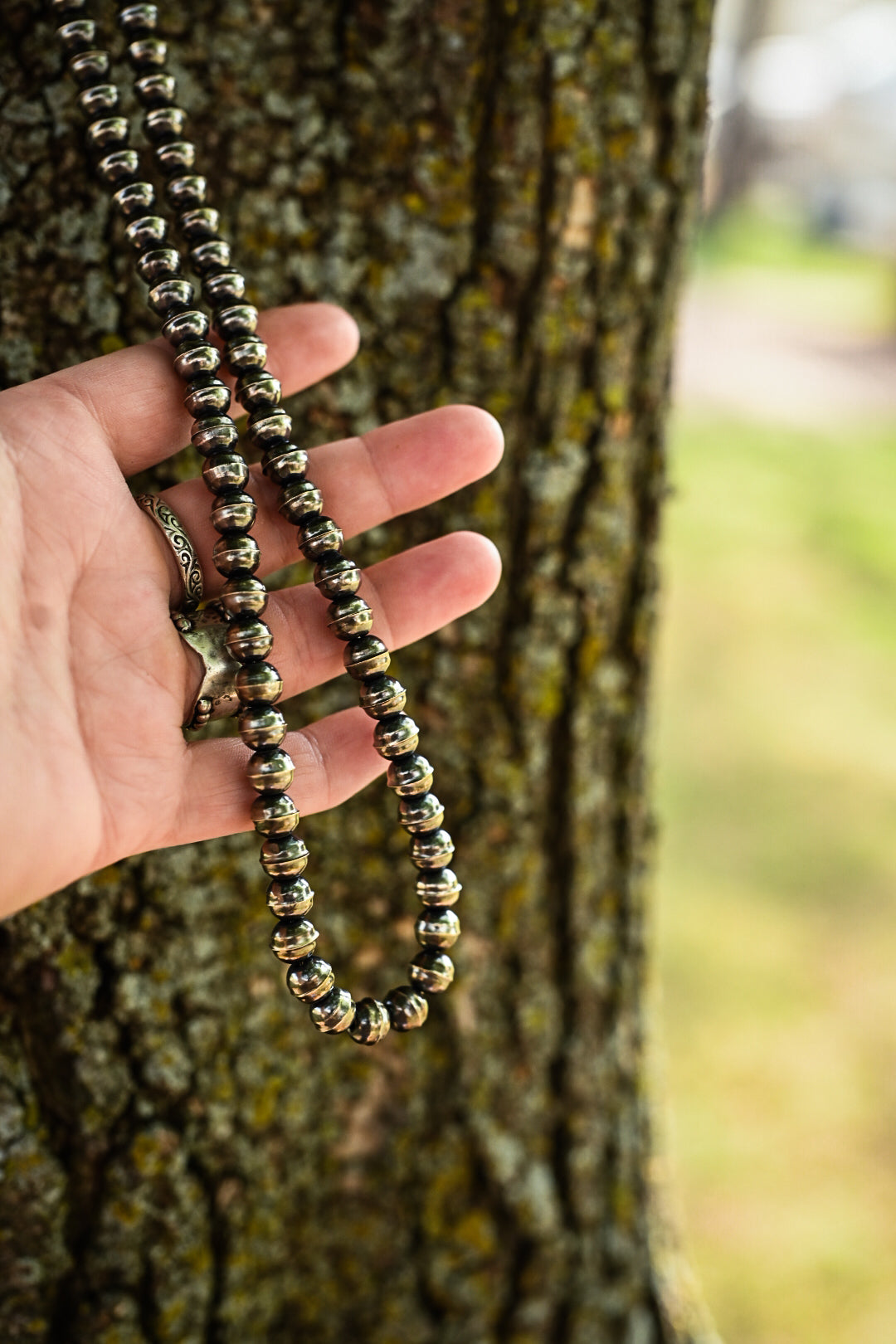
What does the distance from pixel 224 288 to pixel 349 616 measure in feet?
1.45

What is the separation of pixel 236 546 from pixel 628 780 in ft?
2.75

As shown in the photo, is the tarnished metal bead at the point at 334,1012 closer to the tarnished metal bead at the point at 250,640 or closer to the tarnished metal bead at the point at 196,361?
the tarnished metal bead at the point at 250,640

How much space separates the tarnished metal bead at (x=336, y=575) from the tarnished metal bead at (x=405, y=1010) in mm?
532

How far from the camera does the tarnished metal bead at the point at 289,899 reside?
141cm

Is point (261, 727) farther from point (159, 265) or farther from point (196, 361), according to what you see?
point (159, 265)

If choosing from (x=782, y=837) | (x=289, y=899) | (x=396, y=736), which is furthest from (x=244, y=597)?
(x=782, y=837)

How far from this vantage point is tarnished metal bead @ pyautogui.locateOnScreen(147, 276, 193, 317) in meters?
1.39

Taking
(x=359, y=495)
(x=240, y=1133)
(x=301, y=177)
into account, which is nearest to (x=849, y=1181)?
(x=240, y=1133)

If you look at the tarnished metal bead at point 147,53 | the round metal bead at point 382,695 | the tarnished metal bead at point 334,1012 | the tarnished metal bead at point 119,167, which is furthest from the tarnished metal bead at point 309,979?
the tarnished metal bead at point 147,53

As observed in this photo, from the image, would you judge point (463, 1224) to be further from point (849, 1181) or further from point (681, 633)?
point (681, 633)

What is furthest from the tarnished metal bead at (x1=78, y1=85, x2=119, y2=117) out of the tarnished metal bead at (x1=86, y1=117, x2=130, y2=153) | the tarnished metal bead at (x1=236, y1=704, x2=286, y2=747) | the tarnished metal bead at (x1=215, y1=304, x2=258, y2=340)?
the tarnished metal bead at (x1=236, y1=704, x2=286, y2=747)

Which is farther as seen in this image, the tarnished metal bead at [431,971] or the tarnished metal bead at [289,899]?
the tarnished metal bead at [431,971]

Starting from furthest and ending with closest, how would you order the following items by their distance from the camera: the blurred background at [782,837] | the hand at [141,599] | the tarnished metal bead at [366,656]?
the blurred background at [782,837]
the tarnished metal bead at [366,656]
the hand at [141,599]

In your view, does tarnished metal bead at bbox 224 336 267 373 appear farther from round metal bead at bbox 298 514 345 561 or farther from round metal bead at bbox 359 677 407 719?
round metal bead at bbox 359 677 407 719
